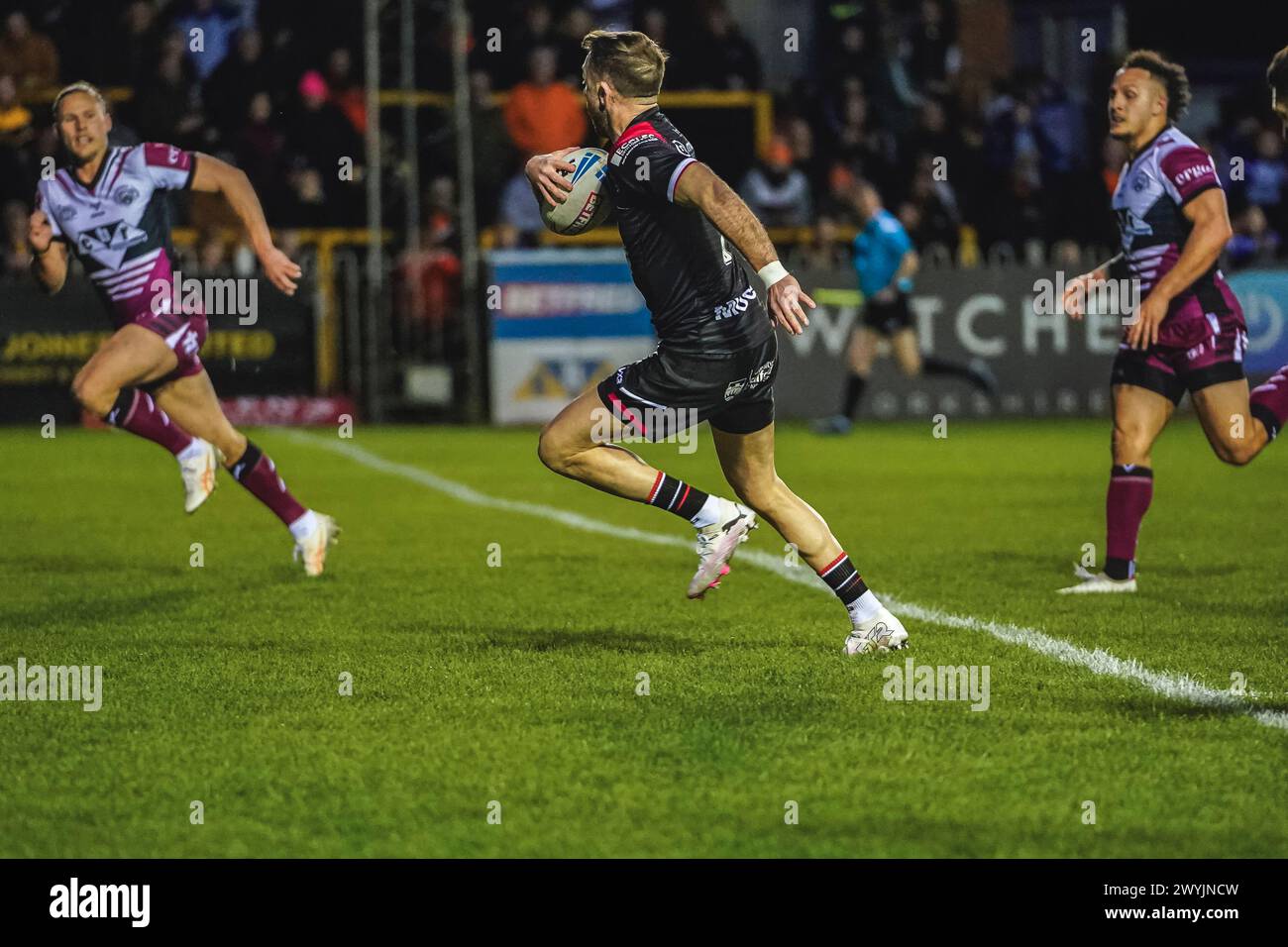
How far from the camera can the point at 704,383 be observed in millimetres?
6848

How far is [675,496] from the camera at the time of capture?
7160 mm

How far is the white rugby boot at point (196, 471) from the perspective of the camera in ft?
34.0

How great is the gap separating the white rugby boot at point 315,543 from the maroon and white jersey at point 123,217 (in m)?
1.26

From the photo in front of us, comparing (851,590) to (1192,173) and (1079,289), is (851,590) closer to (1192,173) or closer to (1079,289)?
(1079,289)

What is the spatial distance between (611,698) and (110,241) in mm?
4890

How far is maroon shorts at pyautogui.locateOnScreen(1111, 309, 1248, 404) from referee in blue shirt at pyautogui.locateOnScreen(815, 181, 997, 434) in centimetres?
1075

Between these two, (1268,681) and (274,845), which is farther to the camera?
(1268,681)

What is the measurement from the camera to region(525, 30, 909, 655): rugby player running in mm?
6664

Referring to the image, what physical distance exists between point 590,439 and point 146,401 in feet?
12.8

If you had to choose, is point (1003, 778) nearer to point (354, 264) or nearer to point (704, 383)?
point (704, 383)

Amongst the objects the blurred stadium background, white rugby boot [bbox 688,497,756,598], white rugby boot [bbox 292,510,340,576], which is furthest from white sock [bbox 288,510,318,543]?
the blurred stadium background
